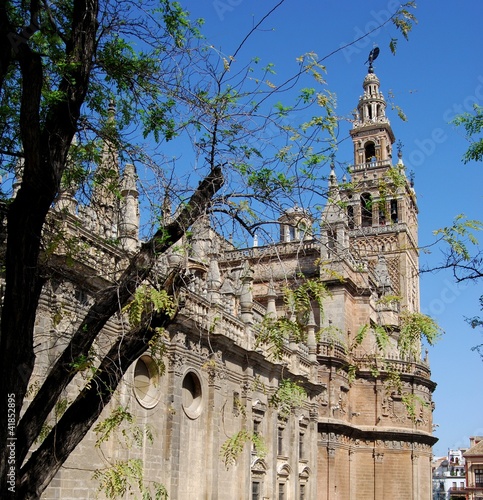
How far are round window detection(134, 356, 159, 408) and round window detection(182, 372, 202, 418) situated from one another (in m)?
1.71

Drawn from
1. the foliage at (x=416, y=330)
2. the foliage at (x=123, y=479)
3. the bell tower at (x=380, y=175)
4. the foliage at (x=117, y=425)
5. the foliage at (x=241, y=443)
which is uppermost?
the bell tower at (x=380, y=175)

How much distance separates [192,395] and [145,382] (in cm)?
277

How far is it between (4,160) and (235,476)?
711 inches

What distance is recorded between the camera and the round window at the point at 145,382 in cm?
2058

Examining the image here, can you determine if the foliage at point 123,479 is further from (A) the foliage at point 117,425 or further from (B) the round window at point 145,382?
(B) the round window at point 145,382

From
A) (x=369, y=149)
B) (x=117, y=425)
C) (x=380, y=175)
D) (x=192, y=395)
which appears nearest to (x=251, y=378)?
(x=192, y=395)

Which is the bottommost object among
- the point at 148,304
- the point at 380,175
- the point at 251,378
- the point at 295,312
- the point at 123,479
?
the point at 123,479

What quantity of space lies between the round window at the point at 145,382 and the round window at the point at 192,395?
1713 millimetres

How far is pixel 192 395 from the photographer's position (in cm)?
2358

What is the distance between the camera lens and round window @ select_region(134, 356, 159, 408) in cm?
2058

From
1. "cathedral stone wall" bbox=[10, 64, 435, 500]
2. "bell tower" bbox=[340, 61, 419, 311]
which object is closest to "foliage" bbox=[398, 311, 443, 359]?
"cathedral stone wall" bbox=[10, 64, 435, 500]

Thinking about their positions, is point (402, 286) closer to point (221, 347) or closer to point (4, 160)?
point (221, 347)

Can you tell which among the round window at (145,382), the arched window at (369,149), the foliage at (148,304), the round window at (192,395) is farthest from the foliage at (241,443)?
the arched window at (369,149)

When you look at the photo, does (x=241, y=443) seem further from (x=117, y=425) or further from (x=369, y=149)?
(x=369, y=149)
